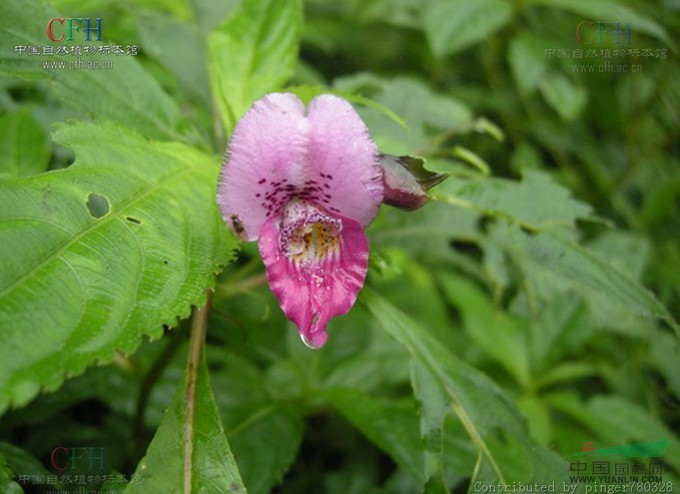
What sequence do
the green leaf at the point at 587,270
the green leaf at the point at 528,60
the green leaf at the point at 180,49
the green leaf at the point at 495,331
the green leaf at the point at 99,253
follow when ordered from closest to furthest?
the green leaf at the point at 99,253 → the green leaf at the point at 587,270 → the green leaf at the point at 180,49 → the green leaf at the point at 495,331 → the green leaf at the point at 528,60

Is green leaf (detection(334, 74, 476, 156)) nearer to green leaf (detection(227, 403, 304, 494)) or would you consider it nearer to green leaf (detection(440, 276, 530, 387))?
green leaf (detection(440, 276, 530, 387))

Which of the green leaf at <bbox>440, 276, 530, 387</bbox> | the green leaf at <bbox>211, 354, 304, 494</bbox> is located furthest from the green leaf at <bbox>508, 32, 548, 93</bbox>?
the green leaf at <bbox>211, 354, 304, 494</bbox>

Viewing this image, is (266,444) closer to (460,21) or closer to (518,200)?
(518,200)

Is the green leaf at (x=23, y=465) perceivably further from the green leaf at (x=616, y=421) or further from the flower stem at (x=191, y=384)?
the green leaf at (x=616, y=421)

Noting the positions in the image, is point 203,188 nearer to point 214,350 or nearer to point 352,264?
point 352,264

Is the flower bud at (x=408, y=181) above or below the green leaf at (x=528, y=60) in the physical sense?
above

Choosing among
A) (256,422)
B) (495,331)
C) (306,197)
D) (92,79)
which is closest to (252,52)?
(92,79)

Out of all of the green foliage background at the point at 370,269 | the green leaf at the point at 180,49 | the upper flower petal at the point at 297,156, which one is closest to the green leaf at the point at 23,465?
the green foliage background at the point at 370,269

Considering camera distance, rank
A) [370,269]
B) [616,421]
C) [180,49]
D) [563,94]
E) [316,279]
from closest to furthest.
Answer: [316,279] < [370,269] < [180,49] < [616,421] < [563,94]
